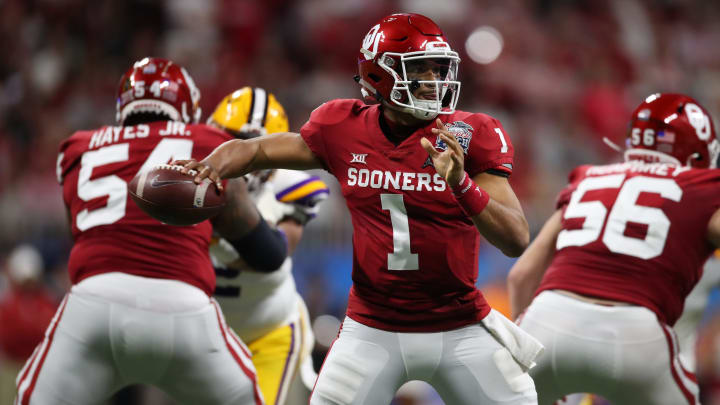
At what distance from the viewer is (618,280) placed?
3.88 metres

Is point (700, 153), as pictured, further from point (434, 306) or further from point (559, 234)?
point (434, 306)

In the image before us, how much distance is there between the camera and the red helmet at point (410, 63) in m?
3.14

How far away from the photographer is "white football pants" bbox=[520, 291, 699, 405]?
12.4 ft

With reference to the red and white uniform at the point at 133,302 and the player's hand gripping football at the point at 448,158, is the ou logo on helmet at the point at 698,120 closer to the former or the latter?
the player's hand gripping football at the point at 448,158

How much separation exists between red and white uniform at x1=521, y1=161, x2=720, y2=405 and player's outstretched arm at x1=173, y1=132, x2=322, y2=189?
4.24 ft

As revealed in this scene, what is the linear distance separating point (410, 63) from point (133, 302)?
1.35 metres

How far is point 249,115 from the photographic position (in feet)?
15.2

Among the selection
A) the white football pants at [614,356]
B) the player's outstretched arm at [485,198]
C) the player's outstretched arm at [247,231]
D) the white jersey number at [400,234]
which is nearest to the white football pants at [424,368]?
the white jersey number at [400,234]

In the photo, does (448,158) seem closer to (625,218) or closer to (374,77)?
(374,77)

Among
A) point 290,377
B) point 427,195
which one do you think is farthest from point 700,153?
point 290,377

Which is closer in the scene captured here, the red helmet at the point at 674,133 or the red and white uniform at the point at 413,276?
the red and white uniform at the point at 413,276

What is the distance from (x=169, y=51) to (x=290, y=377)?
5.95 meters

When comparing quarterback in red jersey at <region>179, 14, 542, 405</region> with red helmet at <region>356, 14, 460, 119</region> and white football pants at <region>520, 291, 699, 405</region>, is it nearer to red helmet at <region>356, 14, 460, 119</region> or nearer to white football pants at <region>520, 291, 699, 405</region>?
red helmet at <region>356, 14, 460, 119</region>

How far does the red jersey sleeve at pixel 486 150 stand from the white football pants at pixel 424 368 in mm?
553
